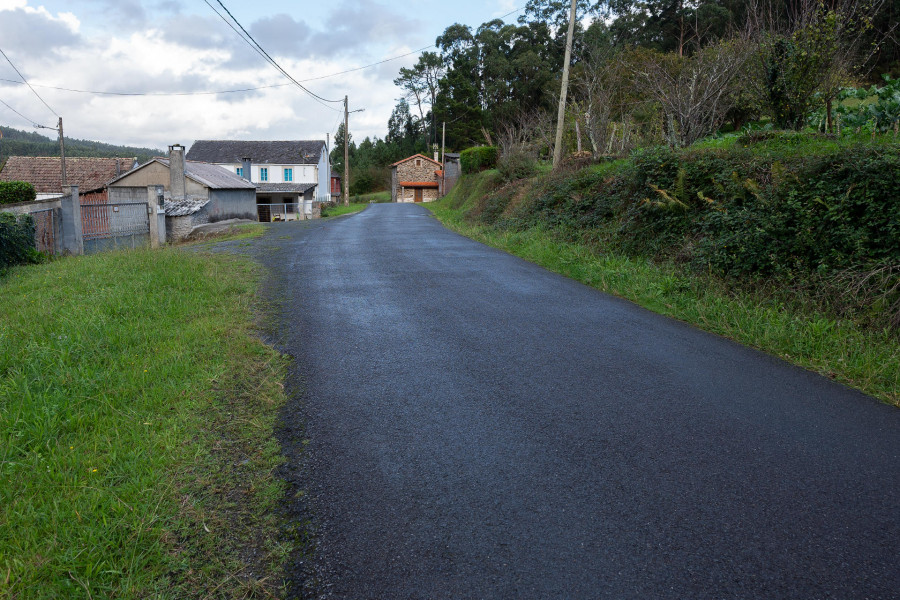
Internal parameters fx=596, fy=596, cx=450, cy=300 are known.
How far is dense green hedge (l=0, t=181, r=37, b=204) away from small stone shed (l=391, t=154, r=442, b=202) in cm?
4954

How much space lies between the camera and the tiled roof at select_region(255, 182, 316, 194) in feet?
180

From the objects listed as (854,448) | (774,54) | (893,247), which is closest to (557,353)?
(854,448)

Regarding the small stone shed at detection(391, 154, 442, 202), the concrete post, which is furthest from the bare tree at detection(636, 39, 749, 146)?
the small stone shed at detection(391, 154, 442, 202)

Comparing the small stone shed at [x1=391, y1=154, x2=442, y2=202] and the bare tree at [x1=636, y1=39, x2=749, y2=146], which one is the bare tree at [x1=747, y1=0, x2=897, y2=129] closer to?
the bare tree at [x1=636, y1=39, x2=749, y2=146]

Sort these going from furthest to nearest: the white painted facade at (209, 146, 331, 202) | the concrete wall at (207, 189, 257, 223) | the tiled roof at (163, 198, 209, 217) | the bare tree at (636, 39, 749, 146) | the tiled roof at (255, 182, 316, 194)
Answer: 1. the white painted facade at (209, 146, 331, 202)
2. the tiled roof at (255, 182, 316, 194)
3. the concrete wall at (207, 189, 257, 223)
4. the tiled roof at (163, 198, 209, 217)
5. the bare tree at (636, 39, 749, 146)

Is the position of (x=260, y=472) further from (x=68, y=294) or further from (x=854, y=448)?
(x=68, y=294)

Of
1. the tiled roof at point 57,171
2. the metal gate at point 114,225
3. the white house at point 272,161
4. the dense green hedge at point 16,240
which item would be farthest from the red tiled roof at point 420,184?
the dense green hedge at point 16,240

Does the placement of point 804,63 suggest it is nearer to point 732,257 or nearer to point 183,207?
point 732,257

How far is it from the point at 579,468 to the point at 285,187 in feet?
190

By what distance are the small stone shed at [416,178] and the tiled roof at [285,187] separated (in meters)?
18.1

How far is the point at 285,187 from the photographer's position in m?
57.8

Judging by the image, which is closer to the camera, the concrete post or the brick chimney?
the concrete post

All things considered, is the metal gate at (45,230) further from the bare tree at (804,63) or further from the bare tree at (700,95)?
the bare tree at (804,63)

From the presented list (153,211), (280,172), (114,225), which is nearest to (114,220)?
(114,225)
